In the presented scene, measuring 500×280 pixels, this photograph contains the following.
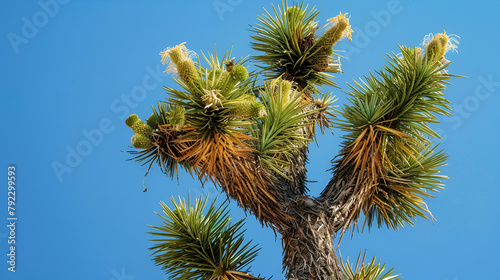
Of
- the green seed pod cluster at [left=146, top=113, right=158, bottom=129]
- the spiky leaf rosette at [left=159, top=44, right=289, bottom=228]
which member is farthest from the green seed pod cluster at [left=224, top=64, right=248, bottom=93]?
the green seed pod cluster at [left=146, top=113, right=158, bottom=129]

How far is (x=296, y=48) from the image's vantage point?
4656 mm

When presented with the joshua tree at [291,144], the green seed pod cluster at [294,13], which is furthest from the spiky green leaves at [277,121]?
the green seed pod cluster at [294,13]

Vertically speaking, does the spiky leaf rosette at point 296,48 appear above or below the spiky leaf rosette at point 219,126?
above

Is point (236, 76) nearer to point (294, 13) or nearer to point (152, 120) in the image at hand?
point (152, 120)

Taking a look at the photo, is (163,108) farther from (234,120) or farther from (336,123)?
(336,123)

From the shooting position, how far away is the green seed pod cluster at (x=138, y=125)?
3.90 m

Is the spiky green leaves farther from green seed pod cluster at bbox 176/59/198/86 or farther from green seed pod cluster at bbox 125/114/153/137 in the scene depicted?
green seed pod cluster at bbox 125/114/153/137

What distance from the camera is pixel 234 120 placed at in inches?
149

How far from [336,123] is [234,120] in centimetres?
86

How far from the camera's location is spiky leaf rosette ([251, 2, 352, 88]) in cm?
464

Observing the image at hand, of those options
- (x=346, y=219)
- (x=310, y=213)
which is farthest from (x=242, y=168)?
(x=346, y=219)

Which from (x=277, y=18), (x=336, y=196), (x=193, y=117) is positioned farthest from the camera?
(x=277, y=18)

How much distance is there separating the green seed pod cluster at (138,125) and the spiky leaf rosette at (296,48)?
1261 millimetres

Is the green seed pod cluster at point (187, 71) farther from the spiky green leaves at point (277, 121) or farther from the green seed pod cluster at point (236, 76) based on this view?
the spiky green leaves at point (277, 121)
